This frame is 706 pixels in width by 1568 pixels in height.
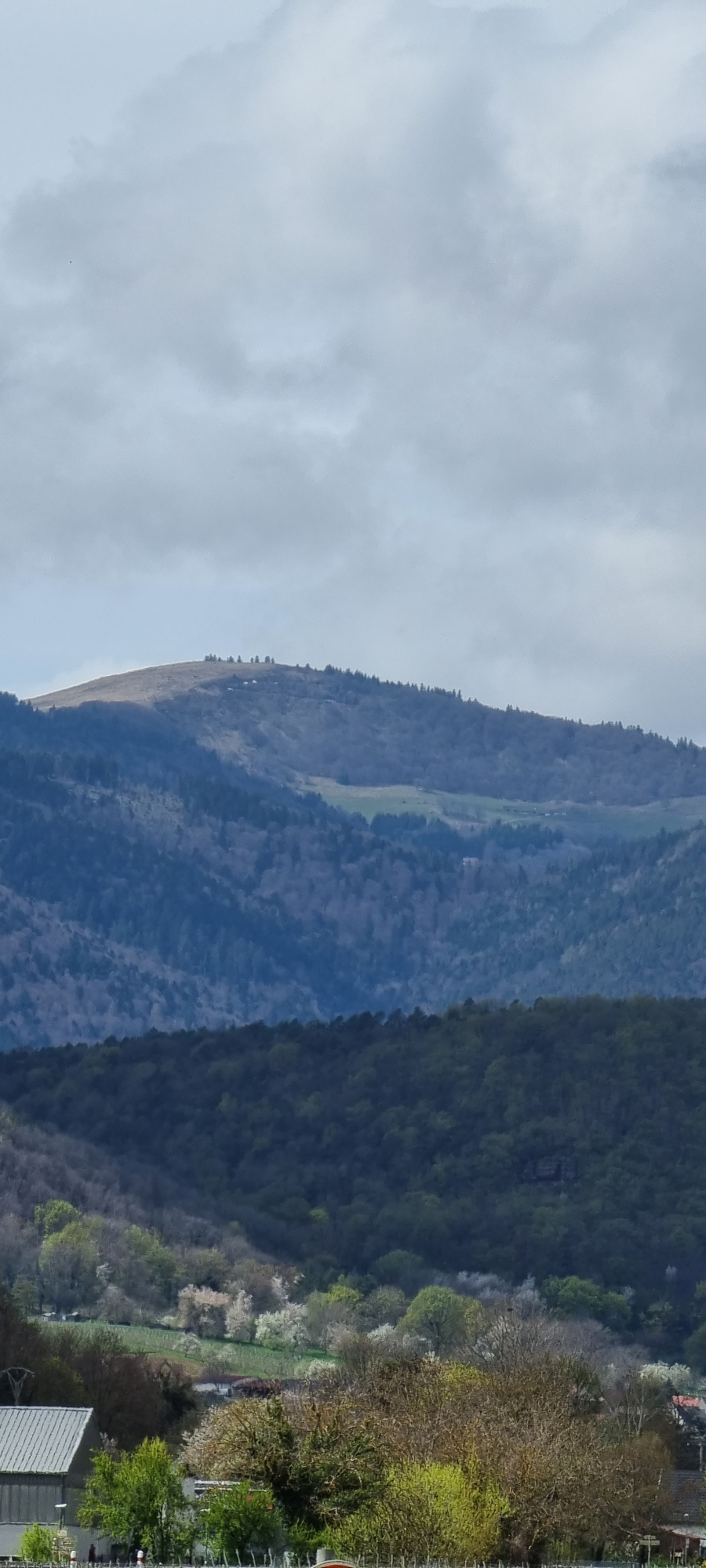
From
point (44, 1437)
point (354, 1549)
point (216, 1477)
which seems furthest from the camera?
point (44, 1437)

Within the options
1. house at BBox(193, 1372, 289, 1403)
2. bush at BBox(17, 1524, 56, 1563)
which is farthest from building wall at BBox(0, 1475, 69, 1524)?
house at BBox(193, 1372, 289, 1403)

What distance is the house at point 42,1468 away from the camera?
102m

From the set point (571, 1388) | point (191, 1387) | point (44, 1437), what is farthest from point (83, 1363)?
point (44, 1437)

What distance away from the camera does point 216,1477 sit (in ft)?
287

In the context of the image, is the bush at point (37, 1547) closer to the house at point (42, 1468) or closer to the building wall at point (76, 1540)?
the building wall at point (76, 1540)

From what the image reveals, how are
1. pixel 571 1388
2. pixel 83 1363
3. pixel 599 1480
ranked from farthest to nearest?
pixel 83 1363
pixel 571 1388
pixel 599 1480

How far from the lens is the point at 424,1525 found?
8256cm

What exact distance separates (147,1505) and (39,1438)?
1501 centimetres

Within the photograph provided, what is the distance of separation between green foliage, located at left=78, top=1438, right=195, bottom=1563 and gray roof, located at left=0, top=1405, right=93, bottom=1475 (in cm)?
1143

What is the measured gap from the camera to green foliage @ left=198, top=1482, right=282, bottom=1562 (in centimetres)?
8294


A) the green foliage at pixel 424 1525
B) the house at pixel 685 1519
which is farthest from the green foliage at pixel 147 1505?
the house at pixel 685 1519

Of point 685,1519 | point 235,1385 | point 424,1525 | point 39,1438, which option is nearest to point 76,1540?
point 39,1438

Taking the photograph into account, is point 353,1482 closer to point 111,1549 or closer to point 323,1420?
point 323,1420

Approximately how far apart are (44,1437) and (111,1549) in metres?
8.11
